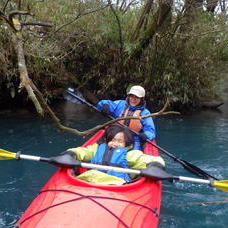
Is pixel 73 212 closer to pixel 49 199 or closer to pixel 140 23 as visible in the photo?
pixel 49 199

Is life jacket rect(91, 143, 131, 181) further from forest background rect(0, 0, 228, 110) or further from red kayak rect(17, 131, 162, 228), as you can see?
forest background rect(0, 0, 228, 110)

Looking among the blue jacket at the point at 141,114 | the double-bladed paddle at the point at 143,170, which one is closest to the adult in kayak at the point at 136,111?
the blue jacket at the point at 141,114

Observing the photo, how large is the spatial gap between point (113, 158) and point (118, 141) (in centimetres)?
25

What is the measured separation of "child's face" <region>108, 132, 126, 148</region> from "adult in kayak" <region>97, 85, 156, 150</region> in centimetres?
97

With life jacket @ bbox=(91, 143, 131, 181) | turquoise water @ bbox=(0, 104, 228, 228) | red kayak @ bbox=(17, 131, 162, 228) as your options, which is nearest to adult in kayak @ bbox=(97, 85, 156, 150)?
turquoise water @ bbox=(0, 104, 228, 228)

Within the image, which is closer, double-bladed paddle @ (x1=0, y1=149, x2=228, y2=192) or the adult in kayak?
double-bladed paddle @ (x1=0, y1=149, x2=228, y2=192)

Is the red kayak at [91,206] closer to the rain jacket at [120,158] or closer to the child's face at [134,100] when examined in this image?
the rain jacket at [120,158]

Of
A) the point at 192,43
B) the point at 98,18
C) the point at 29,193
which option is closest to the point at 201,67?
the point at 192,43

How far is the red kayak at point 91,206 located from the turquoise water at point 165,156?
769 millimetres

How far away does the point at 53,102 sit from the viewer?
387 inches

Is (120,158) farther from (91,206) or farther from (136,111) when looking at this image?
(136,111)

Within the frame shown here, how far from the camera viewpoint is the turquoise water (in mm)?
3271

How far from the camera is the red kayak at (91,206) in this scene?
2.05m

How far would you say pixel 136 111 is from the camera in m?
4.65
